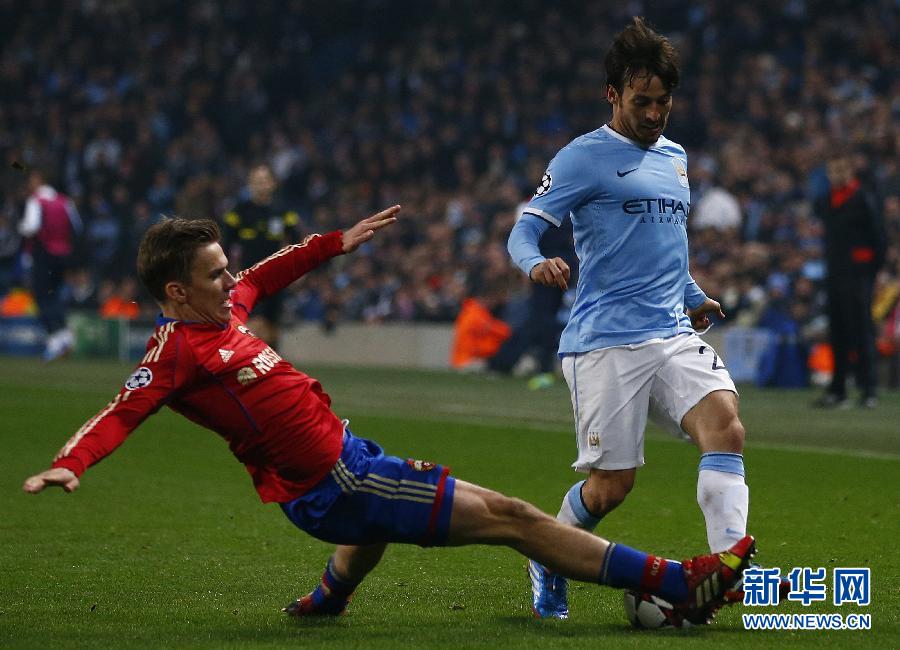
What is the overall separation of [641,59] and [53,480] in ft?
8.50

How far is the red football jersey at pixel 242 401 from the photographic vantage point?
4926mm

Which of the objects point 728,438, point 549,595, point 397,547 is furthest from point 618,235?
point 397,547

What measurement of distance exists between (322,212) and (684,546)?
69.1ft

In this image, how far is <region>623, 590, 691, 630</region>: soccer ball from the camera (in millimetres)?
5133

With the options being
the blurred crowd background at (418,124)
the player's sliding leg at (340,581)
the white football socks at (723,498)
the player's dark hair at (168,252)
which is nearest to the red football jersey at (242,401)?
the player's dark hair at (168,252)

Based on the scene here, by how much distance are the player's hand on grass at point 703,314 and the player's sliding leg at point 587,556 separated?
4.04 feet

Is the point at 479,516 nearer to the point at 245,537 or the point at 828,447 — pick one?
the point at 245,537

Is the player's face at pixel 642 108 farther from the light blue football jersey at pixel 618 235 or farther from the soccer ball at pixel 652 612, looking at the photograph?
the soccer ball at pixel 652 612

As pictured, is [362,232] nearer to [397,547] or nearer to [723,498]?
[723,498]

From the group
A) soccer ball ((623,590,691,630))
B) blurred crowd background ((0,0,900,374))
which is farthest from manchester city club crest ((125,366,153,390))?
blurred crowd background ((0,0,900,374))

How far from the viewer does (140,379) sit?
4902mm

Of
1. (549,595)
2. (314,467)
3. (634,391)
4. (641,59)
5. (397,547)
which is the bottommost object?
(397,547)

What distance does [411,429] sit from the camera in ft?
40.6

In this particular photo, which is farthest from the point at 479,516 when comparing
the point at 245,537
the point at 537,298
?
the point at 537,298
